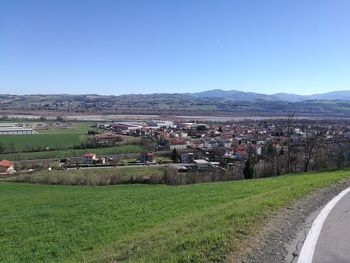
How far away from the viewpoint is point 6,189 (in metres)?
34.7

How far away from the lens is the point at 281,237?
22.9ft

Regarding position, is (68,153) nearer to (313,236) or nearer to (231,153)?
(231,153)

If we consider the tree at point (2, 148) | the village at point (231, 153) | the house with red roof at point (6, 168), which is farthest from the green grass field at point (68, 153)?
the house with red roof at point (6, 168)

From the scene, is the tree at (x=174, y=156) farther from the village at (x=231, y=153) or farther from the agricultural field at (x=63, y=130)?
A: the agricultural field at (x=63, y=130)

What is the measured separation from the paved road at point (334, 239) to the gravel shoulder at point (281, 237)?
0.29m

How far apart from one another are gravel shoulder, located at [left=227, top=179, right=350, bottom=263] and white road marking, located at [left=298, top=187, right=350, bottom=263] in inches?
3.1

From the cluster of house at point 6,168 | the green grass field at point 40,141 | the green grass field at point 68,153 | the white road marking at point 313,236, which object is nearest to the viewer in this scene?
the white road marking at point 313,236

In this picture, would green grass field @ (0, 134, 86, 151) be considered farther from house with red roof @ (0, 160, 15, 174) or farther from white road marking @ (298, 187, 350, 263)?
white road marking @ (298, 187, 350, 263)

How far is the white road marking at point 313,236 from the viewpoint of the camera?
5.92 meters

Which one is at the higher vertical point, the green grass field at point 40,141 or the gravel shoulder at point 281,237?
the gravel shoulder at point 281,237

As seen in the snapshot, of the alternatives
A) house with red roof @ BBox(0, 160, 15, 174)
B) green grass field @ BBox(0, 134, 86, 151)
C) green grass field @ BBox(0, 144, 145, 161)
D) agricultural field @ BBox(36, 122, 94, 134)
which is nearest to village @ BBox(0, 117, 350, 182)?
house with red roof @ BBox(0, 160, 15, 174)

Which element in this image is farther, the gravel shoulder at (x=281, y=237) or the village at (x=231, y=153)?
the village at (x=231, y=153)

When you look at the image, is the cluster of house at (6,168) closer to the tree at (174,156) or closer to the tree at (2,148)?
the tree at (2,148)

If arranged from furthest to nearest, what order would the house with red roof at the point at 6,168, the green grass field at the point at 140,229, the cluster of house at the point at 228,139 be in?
1. the cluster of house at the point at 228,139
2. the house with red roof at the point at 6,168
3. the green grass field at the point at 140,229
